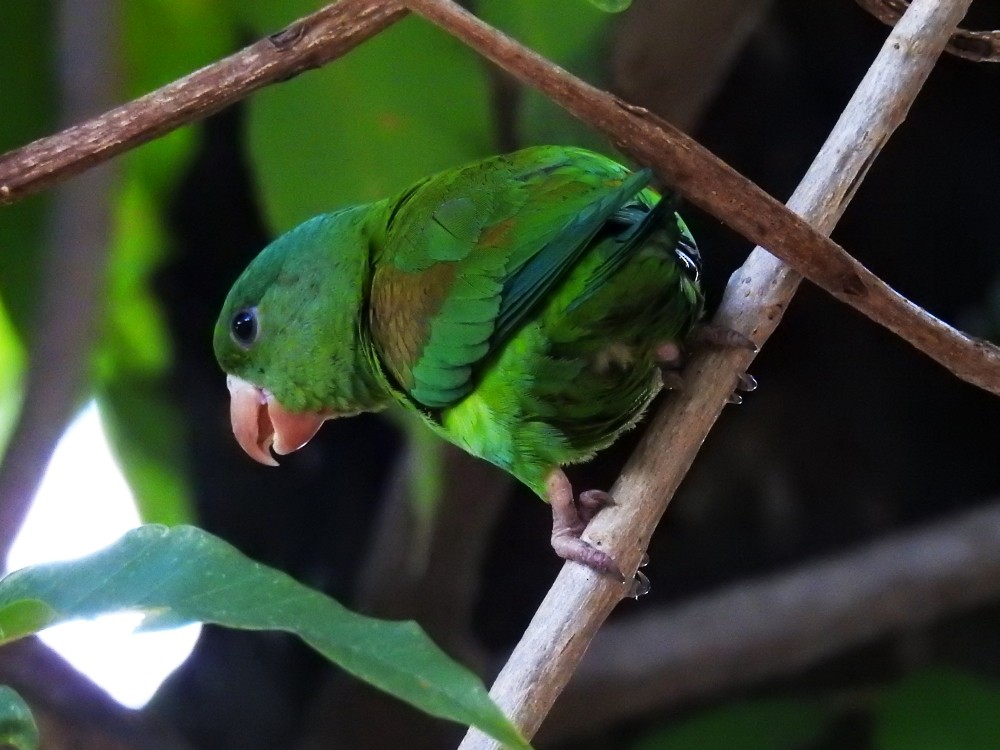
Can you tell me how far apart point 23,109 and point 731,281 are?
2.88 ft

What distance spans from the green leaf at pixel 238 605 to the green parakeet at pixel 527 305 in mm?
330

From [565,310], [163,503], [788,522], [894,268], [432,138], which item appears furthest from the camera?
[788,522]

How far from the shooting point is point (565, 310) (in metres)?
0.92

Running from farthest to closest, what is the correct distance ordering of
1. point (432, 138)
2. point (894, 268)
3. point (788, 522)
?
point (788, 522) → point (894, 268) → point (432, 138)

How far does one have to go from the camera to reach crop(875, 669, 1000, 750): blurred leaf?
4.49 ft

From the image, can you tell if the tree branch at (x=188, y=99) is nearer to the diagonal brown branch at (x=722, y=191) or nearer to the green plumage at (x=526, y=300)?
the diagonal brown branch at (x=722, y=191)

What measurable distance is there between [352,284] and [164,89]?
41 centimetres

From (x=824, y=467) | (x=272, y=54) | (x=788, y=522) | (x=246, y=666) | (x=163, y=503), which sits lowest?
(x=246, y=666)

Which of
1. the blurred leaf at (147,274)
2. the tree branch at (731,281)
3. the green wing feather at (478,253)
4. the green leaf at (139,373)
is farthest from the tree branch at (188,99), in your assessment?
the green leaf at (139,373)

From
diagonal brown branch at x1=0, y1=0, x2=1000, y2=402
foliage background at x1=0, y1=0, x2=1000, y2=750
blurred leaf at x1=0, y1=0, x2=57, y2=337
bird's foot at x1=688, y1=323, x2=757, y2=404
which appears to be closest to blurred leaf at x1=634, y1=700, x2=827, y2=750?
foliage background at x1=0, y1=0, x2=1000, y2=750

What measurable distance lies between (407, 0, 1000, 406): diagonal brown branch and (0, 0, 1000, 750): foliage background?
0.46m

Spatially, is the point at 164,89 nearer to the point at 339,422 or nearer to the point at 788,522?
the point at 339,422

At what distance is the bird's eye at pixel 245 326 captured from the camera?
4.06 feet

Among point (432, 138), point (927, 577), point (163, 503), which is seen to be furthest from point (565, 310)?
point (927, 577)
